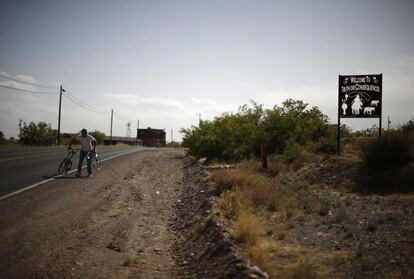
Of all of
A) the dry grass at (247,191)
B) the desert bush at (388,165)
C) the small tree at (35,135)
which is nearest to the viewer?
the dry grass at (247,191)

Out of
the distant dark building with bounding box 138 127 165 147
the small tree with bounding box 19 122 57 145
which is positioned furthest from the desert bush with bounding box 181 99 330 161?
the distant dark building with bounding box 138 127 165 147

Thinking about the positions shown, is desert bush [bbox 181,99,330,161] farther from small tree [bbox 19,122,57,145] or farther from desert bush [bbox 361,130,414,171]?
small tree [bbox 19,122,57,145]

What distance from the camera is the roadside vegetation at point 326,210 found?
5016 millimetres

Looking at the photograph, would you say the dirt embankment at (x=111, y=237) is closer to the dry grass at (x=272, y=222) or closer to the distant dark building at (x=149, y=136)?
the dry grass at (x=272, y=222)

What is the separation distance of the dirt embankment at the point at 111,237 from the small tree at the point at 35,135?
5248 centimetres

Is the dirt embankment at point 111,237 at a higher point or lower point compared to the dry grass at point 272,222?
lower

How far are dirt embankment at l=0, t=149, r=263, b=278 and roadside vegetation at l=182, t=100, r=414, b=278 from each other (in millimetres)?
632

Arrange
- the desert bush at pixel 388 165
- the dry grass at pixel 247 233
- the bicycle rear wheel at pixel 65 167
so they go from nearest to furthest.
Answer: the dry grass at pixel 247 233 < the desert bush at pixel 388 165 < the bicycle rear wheel at pixel 65 167

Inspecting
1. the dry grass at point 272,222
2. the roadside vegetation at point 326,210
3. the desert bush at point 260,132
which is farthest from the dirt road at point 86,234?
the desert bush at point 260,132

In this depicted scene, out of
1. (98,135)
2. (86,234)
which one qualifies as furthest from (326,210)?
(98,135)

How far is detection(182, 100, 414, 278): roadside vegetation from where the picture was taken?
502 cm

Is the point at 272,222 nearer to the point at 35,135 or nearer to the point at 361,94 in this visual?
the point at 361,94

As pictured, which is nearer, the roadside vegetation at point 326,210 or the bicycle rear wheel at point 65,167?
the roadside vegetation at point 326,210

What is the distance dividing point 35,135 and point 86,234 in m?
58.3
